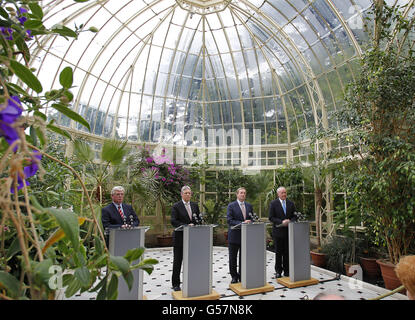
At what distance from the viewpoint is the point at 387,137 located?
4.17 m

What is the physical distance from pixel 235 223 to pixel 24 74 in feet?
15.2

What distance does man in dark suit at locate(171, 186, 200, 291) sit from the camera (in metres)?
4.56

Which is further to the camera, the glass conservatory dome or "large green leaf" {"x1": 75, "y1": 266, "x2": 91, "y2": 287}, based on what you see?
the glass conservatory dome

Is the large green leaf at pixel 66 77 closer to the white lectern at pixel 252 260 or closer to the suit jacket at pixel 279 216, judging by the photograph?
the white lectern at pixel 252 260

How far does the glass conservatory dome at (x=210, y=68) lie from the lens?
775cm

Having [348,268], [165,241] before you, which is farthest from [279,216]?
[165,241]

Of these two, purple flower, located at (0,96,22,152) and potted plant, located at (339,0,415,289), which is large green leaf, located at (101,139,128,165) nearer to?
potted plant, located at (339,0,415,289)

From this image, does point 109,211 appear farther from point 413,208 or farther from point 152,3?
point 152,3

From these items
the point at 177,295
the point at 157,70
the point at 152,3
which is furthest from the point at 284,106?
the point at 177,295

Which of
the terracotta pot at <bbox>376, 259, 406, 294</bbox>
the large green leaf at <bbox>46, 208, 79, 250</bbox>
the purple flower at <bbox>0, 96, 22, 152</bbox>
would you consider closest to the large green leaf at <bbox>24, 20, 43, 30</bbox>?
the purple flower at <bbox>0, 96, 22, 152</bbox>

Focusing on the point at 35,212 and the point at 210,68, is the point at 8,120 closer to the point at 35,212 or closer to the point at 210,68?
the point at 35,212

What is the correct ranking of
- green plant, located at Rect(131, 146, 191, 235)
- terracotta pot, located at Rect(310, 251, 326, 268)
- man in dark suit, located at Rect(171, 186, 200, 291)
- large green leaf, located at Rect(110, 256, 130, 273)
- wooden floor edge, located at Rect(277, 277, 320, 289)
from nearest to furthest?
large green leaf, located at Rect(110, 256, 130, 273) → man in dark suit, located at Rect(171, 186, 200, 291) → wooden floor edge, located at Rect(277, 277, 320, 289) → terracotta pot, located at Rect(310, 251, 326, 268) → green plant, located at Rect(131, 146, 191, 235)

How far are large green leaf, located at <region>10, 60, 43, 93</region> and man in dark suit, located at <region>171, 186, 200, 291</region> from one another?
389 centimetres
